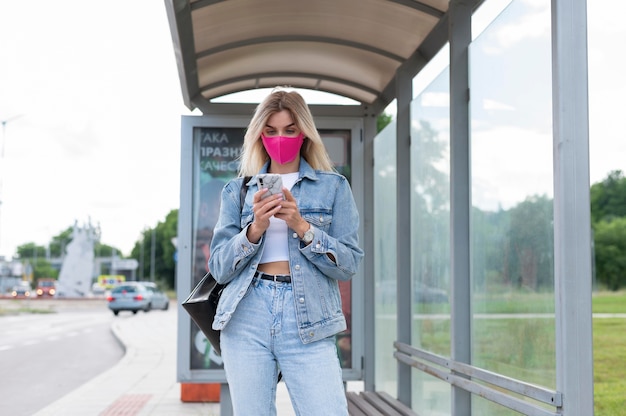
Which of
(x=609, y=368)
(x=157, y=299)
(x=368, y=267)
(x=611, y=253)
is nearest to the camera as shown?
(x=368, y=267)

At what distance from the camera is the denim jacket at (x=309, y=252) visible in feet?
9.57

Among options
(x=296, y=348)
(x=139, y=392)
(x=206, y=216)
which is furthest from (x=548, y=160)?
(x=139, y=392)

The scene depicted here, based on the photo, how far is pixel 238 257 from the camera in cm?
293

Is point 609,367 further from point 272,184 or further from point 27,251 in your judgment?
point 27,251

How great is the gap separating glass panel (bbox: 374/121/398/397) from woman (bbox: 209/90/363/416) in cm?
401

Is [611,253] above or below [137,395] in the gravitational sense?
above

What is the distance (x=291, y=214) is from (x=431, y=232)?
11.1 ft

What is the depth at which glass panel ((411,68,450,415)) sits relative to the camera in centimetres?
579

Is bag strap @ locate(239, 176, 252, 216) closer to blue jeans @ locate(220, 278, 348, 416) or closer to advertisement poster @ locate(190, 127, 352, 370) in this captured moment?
blue jeans @ locate(220, 278, 348, 416)

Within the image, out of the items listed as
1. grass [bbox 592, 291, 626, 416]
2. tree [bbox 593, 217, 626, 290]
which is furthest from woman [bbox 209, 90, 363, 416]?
tree [bbox 593, 217, 626, 290]

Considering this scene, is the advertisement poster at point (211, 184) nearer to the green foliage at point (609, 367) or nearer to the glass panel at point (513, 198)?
the glass panel at point (513, 198)

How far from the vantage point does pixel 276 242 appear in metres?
3.01

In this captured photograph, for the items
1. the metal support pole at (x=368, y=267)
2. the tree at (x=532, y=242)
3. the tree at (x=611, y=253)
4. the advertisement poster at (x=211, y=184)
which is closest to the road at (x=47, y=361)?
the advertisement poster at (x=211, y=184)

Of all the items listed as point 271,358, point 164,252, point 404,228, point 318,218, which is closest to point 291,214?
point 318,218
